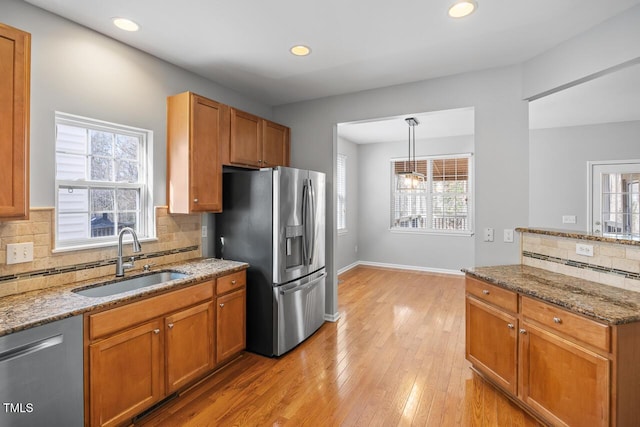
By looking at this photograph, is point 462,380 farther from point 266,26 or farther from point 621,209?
point 621,209

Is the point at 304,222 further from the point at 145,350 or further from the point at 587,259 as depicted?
the point at 587,259

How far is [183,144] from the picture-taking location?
2.79m

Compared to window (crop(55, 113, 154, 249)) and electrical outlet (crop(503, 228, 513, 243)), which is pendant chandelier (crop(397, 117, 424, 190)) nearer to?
electrical outlet (crop(503, 228, 513, 243))

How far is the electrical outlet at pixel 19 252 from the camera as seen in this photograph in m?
1.94

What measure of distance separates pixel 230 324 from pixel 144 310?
0.88 meters

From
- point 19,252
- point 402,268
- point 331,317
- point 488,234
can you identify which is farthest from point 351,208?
point 19,252

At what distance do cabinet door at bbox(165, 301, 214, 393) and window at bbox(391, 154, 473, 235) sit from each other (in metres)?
4.74

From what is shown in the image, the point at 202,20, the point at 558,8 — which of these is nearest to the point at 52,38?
the point at 202,20

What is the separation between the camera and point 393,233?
677cm

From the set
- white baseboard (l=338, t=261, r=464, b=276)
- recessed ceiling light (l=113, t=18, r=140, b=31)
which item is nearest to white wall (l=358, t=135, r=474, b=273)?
white baseboard (l=338, t=261, r=464, b=276)

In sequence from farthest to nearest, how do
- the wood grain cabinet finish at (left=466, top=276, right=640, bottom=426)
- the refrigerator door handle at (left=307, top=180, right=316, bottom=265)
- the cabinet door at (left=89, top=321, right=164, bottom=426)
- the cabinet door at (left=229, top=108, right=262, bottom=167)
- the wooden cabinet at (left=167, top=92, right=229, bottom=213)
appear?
1. the refrigerator door handle at (left=307, top=180, right=316, bottom=265)
2. the cabinet door at (left=229, top=108, right=262, bottom=167)
3. the wooden cabinet at (left=167, top=92, right=229, bottom=213)
4. the cabinet door at (left=89, top=321, right=164, bottom=426)
5. the wood grain cabinet finish at (left=466, top=276, right=640, bottom=426)

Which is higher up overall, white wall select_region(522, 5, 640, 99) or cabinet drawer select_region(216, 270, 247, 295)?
white wall select_region(522, 5, 640, 99)

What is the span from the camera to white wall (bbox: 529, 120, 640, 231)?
5000 millimetres

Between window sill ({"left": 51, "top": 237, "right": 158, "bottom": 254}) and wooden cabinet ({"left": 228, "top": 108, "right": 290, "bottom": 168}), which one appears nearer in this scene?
window sill ({"left": 51, "top": 237, "right": 158, "bottom": 254})
